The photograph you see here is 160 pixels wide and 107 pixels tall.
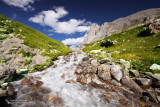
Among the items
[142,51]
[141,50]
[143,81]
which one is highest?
[141,50]

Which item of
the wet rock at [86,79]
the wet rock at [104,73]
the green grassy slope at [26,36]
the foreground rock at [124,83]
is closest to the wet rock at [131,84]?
the foreground rock at [124,83]

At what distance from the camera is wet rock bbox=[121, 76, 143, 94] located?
6.47 m

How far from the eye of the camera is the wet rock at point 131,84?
21.2ft

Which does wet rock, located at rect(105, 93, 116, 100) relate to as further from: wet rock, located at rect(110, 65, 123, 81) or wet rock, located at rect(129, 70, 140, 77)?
wet rock, located at rect(129, 70, 140, 77)

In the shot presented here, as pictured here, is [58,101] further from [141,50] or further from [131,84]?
[141,50]

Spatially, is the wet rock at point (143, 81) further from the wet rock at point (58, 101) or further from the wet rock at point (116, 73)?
the wet rock at point (58, 101)

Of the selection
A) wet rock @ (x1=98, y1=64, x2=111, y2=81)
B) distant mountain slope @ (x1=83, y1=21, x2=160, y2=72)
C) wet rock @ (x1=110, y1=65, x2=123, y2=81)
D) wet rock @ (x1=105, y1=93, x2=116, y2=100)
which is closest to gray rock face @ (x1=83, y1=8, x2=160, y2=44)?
distant mountain slope @ (x1=83, y1=21, x2=160, y2=72)

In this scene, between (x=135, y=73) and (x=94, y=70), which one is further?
(x=94, y=70)

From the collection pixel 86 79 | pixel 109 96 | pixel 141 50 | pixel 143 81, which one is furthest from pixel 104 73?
pixel 141 50

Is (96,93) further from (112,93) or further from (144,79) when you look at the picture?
(144,79)

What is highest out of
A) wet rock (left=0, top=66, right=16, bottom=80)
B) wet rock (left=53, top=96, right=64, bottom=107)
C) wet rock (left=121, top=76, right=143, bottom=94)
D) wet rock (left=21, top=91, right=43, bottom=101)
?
wet rock (left=0, top=66, right=16, bottom=80)

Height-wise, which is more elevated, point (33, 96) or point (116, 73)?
point (116, 73)

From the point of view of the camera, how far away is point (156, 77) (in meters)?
6.62

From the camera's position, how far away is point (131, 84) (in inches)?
275
